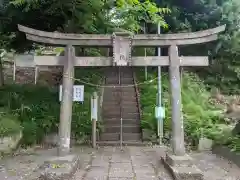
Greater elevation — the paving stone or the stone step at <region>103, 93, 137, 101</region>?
the stone step at <region>103, 93, 137, 101</region>

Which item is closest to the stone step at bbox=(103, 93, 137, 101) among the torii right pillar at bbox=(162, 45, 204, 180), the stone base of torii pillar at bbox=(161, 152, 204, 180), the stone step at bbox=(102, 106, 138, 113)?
the stone step at bbox=(102, 106, 138, 113)

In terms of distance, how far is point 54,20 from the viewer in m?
12.1

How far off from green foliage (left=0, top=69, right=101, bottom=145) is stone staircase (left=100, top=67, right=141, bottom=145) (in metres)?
0.81

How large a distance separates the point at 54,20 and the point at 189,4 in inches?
243

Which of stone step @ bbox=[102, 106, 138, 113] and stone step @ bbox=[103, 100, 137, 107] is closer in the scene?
stone step @ bbox=[102, 106, 138, 113]

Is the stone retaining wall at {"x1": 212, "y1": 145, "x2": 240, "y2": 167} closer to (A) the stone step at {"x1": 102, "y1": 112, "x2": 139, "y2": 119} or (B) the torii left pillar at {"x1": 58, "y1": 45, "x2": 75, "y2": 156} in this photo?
(A) the stone step at {"x1": 102, "y1": 112, "x2": 139, "y2": 119}

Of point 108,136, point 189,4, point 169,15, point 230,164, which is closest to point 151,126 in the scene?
point 108,136

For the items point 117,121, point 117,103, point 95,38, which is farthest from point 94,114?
point 95,38

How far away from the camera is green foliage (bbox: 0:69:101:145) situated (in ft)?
37.5

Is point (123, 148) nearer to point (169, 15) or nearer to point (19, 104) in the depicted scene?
point (19, 104)

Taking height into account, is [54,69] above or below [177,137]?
above

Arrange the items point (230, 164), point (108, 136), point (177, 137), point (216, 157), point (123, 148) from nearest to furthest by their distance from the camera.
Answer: point (177, 137)
point (230, 164)
point (216, 157)
point (123, 148)
point (108, 136)

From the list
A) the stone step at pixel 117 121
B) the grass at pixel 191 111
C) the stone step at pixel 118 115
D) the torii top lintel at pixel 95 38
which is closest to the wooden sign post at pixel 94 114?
the stone step at pixel 117 121

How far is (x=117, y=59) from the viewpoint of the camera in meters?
8.27
